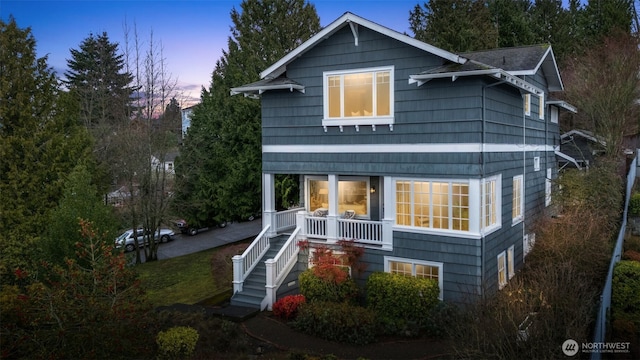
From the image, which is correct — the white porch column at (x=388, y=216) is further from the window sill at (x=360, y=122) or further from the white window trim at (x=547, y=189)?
the white window trim at (x=547, y=189)

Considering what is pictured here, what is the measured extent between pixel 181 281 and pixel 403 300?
11742 millimetres

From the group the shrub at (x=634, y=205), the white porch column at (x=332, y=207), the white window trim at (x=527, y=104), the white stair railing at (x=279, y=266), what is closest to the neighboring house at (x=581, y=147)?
the shrub at (x=634, y=205)

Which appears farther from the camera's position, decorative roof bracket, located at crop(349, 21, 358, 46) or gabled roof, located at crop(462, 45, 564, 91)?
gabled roof, located at crop(462, 45, 564, 91)

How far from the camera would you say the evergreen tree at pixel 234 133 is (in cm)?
2623

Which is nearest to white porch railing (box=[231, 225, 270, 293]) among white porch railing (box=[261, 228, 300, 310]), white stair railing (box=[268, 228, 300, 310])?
white stair railing (box=[268, 228, 300, 310])

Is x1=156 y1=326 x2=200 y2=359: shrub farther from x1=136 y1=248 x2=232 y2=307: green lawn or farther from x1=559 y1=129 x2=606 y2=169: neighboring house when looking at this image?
x1=559 y1=129 x2=606 y2=169: neighboring house

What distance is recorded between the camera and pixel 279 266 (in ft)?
50.4

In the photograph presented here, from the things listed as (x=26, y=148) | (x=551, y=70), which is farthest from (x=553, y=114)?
(x=26, y=148)

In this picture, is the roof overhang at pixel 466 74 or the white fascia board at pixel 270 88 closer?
the roof overhang at pixel 466 74

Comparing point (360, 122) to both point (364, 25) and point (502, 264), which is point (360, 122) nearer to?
point (364, 25)

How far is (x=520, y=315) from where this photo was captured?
7996 mm

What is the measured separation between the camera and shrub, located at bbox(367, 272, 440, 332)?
42.4 feet

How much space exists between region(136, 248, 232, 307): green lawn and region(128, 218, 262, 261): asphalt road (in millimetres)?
3253

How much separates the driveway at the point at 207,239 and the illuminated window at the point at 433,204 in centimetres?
1876
